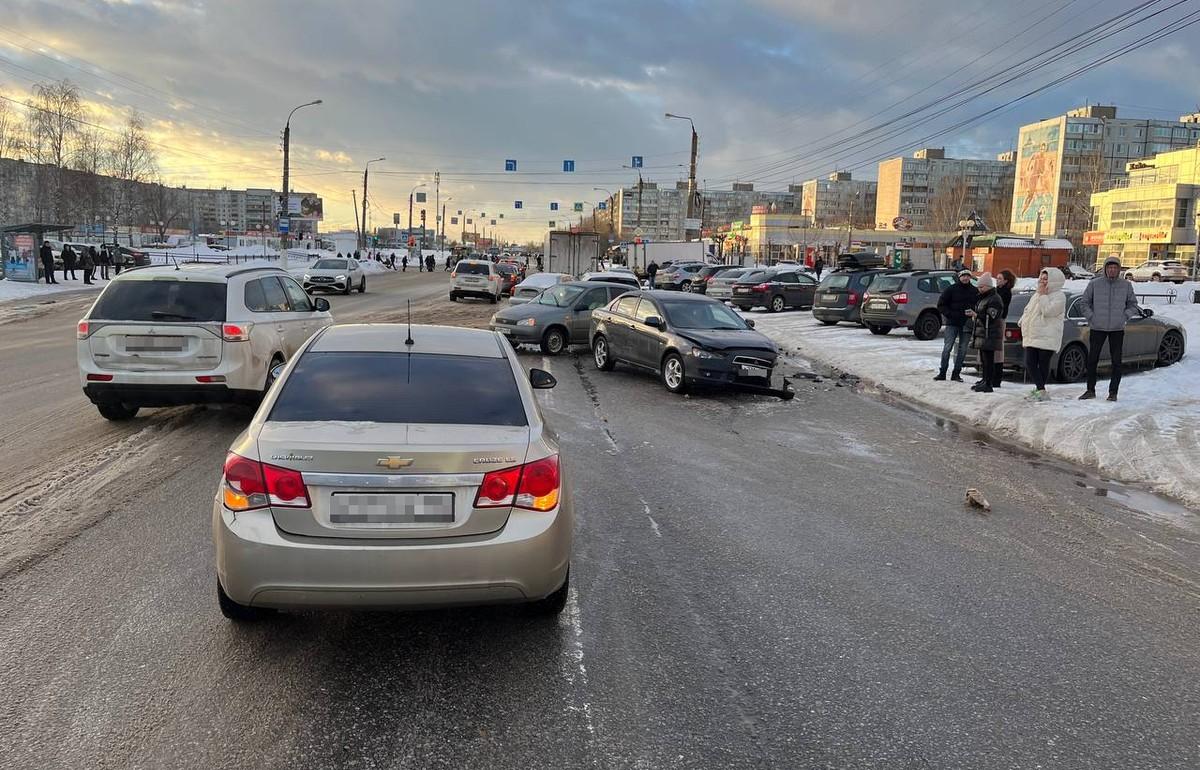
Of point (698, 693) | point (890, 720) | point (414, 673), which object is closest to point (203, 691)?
point (414, 673)

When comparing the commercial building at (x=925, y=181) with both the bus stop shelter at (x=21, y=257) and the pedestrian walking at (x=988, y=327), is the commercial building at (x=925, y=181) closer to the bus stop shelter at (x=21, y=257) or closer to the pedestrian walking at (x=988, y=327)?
the bus stop shelter at (x=21, y=257)

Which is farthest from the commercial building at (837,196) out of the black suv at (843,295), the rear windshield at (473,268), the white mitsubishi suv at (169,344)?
the white mitsubishi suv at (169,344)

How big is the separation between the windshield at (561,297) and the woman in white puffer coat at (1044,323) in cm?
856

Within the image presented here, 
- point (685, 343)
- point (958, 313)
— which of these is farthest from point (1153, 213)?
point (685, 343)

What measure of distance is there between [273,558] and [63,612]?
1.62 meters

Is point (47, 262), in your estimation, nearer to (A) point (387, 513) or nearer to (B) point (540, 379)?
(B) point (540, 379)

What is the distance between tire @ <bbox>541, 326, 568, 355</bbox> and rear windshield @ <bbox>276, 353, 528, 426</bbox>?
39.4 feet

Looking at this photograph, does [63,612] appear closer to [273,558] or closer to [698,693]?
[273,558]

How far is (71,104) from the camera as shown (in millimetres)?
67125

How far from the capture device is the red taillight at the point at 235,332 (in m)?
8.35

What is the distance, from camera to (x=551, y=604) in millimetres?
4086

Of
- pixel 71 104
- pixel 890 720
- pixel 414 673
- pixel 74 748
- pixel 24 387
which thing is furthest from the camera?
pixel 71 104

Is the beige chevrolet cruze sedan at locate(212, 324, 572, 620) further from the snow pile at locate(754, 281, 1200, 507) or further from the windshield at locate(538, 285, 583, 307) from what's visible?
the windshield at locate(538, 285, 583, 307)

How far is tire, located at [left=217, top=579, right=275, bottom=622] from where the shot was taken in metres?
3.90
